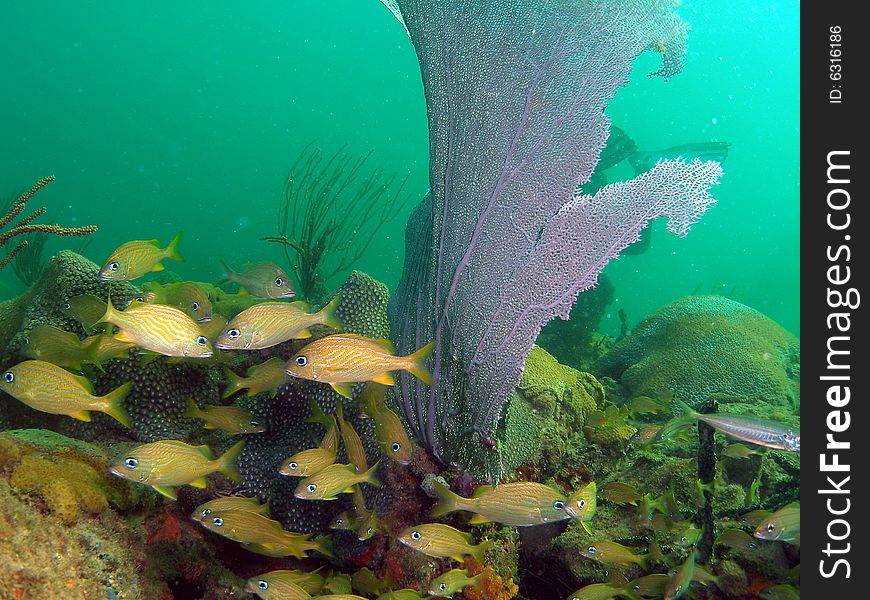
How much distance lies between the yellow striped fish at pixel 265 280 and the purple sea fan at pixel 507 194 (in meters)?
1.14

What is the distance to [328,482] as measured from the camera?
2.53 m

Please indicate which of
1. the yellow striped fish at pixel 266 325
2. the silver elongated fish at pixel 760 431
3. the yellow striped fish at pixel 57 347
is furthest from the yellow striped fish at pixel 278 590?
the silver elongated fish at pixel 760 431

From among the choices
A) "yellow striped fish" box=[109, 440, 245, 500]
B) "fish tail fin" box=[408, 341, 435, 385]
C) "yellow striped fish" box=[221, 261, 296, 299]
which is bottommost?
"yellow striped fish" box=[109, 440, 245, 500]

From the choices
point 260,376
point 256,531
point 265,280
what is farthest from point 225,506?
point 265,280

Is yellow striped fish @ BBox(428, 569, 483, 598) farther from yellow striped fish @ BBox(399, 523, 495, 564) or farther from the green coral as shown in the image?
the green coral

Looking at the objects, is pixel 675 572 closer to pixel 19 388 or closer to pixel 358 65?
pixel 19 388

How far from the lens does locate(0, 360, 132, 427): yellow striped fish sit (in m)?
2.16

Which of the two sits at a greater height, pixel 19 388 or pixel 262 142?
pixel 262 142

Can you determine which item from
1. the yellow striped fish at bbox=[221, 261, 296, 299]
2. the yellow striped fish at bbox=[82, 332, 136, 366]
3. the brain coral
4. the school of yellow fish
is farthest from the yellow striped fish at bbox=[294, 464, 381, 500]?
the brain coral

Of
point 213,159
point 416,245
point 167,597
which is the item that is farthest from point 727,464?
point 213,159

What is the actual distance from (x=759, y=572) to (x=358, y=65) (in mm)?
96902

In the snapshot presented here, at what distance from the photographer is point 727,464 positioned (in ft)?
12.8

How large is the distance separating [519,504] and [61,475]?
222 cm

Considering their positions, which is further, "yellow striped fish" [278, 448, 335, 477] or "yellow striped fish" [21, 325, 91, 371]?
"yellow striped fish" [21, 325, 91, 371]
